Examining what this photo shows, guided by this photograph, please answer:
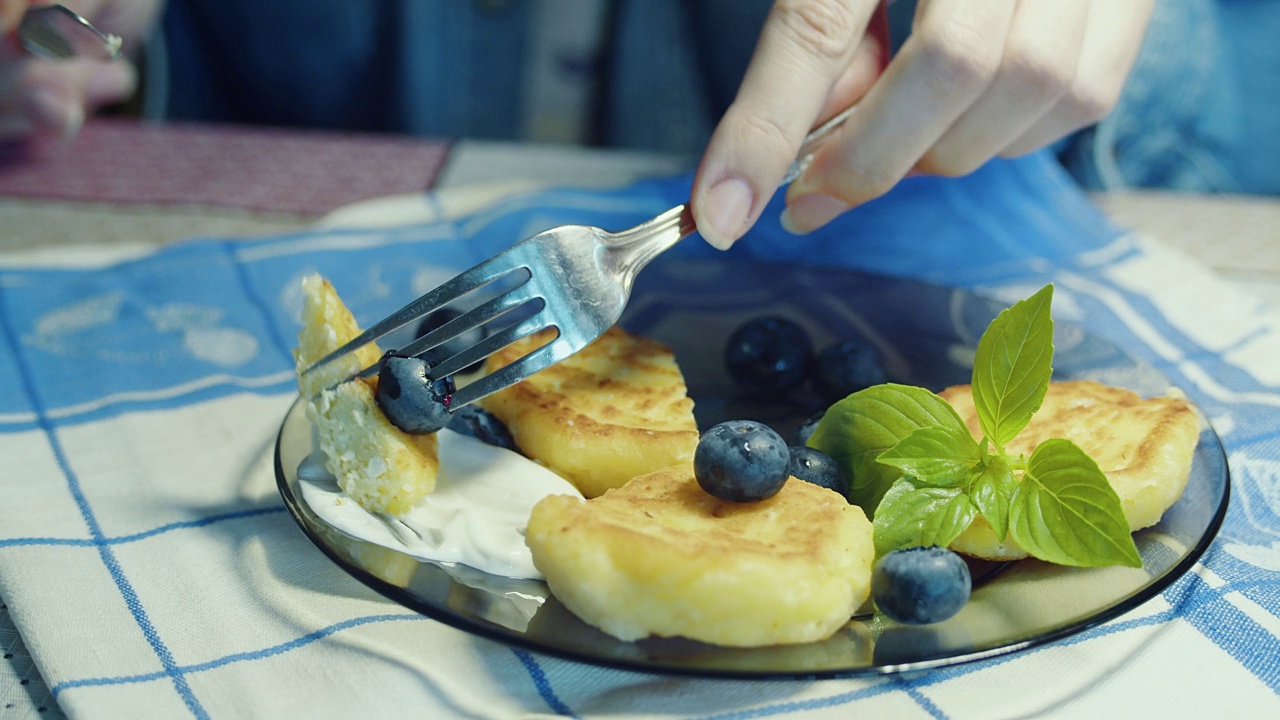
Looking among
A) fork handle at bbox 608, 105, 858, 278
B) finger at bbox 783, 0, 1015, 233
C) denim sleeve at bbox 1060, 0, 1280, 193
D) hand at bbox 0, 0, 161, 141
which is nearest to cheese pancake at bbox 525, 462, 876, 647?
fork handle at bbox 608, 105, 858, 278

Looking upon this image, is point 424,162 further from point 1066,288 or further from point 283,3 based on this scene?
point 1066,288

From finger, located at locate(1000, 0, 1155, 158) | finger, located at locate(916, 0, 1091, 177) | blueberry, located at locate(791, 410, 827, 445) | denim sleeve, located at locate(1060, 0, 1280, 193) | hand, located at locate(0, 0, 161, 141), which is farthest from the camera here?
denim sleeve, located at locate(1060, 0, 1280, 193)

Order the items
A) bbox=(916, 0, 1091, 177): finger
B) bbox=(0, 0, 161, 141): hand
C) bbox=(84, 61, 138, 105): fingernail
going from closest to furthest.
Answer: bbox=(916, 0, 1091, 177): finger < bbox=(0, 0, 161, 141): hand < bbox=(84, 61, 138, 105): fingernail

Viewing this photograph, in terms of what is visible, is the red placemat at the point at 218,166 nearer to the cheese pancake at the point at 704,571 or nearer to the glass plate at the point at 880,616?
the glass plate at the point at 880,616

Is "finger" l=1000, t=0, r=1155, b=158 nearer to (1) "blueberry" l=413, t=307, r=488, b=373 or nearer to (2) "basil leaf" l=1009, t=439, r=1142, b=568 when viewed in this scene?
(2) "basil leaf" l=1009, t=439, r=1142, b=568

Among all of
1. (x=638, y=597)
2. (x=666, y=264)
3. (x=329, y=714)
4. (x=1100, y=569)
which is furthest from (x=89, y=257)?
(x=1100, y=569)
